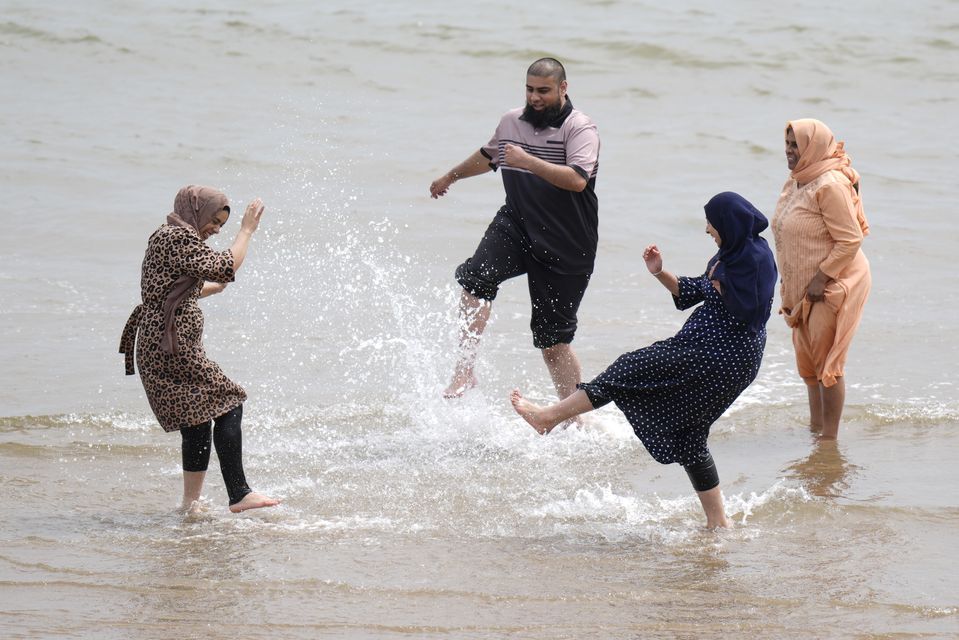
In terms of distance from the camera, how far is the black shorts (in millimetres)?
7164

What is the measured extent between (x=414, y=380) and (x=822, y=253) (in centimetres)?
274

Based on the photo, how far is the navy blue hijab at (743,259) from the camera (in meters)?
5.23

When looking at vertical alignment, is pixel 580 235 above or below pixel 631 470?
above

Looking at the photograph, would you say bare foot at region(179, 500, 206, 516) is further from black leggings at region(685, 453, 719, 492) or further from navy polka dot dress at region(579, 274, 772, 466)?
black leggings at region(685, 453, 719, 492)

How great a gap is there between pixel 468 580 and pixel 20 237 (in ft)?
26.0

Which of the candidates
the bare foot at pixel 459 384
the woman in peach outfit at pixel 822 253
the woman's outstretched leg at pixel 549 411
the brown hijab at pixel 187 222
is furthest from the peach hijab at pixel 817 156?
the brown hijab at pixel 187 222

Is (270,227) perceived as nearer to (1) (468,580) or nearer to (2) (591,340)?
(2) (591,340)

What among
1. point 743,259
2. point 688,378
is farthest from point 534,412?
point 743,259

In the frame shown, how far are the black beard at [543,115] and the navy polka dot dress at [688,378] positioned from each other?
169cm

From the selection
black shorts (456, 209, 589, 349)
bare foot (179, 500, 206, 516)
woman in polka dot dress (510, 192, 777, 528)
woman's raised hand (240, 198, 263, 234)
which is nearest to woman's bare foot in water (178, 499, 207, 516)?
bare foot (179, 500, 206, 516)

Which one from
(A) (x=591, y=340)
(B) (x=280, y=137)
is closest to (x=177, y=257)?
(A) (x=591, y=340)

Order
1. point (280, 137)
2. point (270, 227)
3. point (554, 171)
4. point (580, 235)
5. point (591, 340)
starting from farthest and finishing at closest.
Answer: point (280, 137) → point (270, 227) → point (591, 340) → point (580, 235) → point (554, 171)

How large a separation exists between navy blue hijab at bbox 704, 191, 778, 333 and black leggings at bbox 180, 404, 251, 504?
2277 millimetres

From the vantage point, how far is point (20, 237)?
1157 cm
